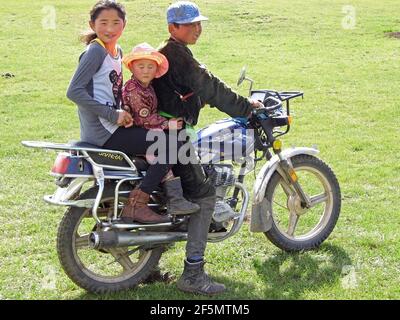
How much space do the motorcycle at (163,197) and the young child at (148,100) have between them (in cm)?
18

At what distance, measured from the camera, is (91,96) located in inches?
186

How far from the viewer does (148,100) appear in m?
4.83

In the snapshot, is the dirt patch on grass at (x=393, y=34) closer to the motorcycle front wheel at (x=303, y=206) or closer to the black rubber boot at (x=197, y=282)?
the motorcycle front wheel at (x=303, y=206)

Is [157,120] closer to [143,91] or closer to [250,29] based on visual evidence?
[143,91]

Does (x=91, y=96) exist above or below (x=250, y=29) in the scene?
above

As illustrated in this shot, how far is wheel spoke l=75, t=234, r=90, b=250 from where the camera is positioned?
Answer: 4.86 metres

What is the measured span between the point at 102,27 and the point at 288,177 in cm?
206

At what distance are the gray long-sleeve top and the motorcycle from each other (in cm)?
16

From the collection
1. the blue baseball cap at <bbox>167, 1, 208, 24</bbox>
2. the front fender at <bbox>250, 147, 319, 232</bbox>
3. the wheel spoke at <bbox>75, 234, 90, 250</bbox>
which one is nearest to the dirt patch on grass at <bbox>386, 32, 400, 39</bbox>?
the front fender at <bbox>250, 147, 319, 232</bbox>

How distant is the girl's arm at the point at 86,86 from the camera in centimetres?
462

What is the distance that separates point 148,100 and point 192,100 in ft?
1.25

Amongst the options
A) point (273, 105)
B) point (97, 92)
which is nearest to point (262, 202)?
point (273, 105)

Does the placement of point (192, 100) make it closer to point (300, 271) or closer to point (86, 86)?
point (86, 86)
